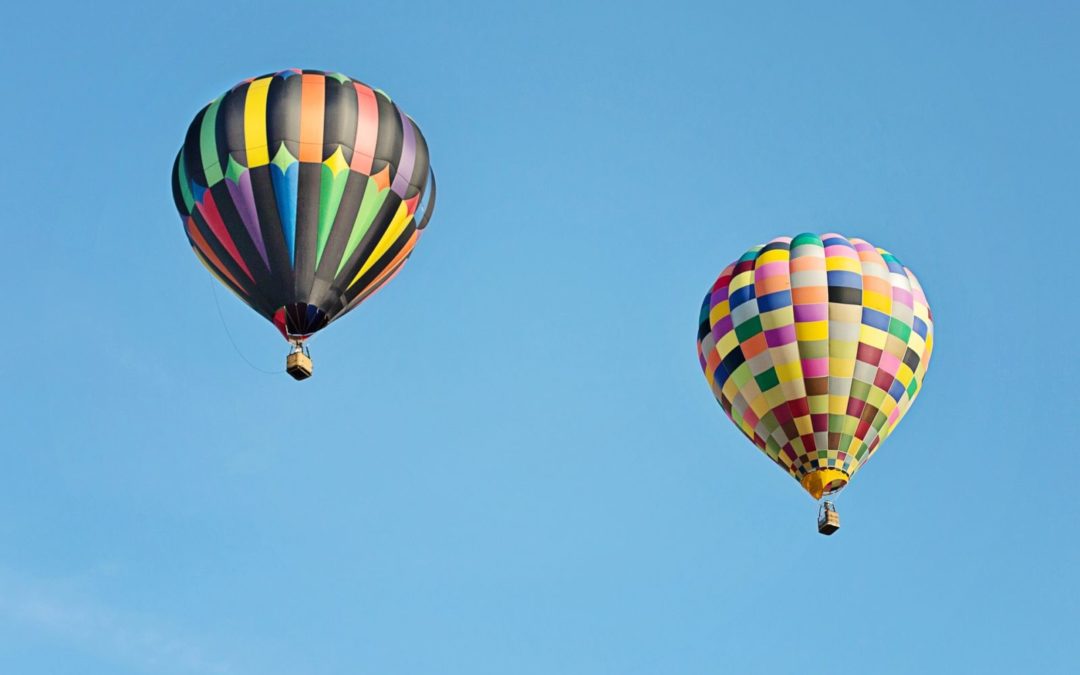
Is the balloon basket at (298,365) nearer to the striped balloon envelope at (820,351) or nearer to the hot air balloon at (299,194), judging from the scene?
the hot air balloon at (299,194)

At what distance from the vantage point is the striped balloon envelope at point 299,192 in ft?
103

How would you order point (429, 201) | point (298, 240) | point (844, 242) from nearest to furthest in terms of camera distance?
point (298, 240), point (429, 201), point (844, 242)

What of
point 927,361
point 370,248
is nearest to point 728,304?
point 927,361

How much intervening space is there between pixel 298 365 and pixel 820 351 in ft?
27.4

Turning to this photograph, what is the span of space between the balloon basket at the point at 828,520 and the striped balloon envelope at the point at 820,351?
28cm

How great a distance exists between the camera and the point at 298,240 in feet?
103

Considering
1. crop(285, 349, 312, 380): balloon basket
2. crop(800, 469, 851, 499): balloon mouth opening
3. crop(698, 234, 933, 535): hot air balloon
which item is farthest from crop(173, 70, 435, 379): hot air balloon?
crop(800, 469, 851, 499): balloon mouth opening

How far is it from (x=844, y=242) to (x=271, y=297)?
976cm

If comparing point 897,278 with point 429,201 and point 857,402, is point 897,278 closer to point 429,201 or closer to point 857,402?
point 857,402

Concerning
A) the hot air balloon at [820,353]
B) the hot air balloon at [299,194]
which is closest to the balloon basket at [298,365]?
the hot air balloon at [299,194]

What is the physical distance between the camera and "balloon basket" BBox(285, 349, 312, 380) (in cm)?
3144

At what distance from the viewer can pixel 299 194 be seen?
31547mm

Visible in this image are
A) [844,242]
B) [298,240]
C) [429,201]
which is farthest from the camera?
[844,242]

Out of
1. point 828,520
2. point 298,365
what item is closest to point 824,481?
point 828,520
